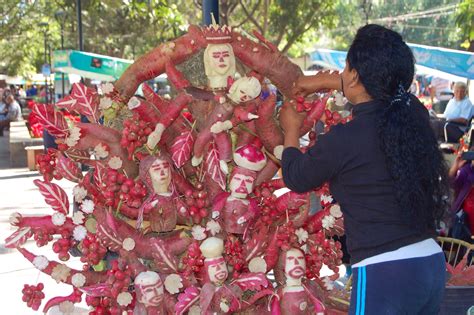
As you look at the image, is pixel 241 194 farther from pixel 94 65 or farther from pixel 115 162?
pixel 94 65

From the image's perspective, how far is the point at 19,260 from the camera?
561 centimetres

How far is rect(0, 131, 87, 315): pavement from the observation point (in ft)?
14.8

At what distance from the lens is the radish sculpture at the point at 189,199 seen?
243 cm

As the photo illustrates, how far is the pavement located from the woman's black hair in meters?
1.49

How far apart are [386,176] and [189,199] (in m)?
0.87

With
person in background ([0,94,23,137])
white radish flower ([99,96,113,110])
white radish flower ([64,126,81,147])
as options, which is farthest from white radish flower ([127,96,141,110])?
person in background ([0,94,23,137])

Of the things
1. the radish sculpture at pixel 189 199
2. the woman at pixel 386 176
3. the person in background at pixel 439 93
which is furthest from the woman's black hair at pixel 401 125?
the person in background at pixel 439 93

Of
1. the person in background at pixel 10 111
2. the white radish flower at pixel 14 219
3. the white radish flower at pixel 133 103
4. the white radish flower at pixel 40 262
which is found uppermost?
the white radish flower at pixel 133 103

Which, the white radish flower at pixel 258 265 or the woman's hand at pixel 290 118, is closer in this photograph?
the woman's hand at pixel 290 118

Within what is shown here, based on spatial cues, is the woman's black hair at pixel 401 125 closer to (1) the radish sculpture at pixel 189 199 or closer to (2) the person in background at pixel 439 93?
(1) the radish sculpture at pixel 189 199

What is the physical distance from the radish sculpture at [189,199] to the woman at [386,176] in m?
0.50

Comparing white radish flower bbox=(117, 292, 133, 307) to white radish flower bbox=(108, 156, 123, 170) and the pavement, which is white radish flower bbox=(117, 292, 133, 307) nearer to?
the pavement

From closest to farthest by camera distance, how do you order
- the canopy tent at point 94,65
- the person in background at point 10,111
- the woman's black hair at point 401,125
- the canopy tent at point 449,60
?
the woman's black hair at point 401,125 < the canopy tent at point 449,60 < the canopy tent at point 94,65 < the person in background at point 10,111

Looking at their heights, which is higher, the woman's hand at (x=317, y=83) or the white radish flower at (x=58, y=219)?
the woman's hand at (x=317, y=83)
